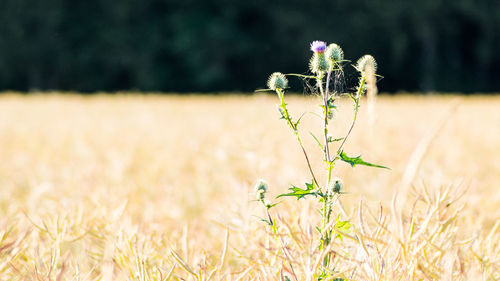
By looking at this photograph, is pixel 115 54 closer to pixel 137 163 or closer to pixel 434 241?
pixel 137 163

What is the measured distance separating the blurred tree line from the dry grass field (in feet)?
48.5

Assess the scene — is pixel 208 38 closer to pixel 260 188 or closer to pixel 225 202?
pixel 225 202

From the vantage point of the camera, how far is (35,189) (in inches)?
79.2

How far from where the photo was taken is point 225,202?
62.7 inches

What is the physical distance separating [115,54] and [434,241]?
1966 centimetres

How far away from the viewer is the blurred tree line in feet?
63.7

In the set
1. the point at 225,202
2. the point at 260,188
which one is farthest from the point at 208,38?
the point at 260,188

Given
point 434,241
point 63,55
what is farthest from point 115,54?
point 434,241

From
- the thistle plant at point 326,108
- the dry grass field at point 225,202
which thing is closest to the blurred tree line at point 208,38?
the dry grass field at point 225,202

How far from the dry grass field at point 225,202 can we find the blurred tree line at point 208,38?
1480 centimetres

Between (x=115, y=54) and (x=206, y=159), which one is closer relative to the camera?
(x=206, y=159)

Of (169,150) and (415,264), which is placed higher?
(415,264)

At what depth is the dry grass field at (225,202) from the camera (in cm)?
76

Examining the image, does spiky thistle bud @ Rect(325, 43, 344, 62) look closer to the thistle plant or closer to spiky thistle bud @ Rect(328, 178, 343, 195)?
the thistle plant
